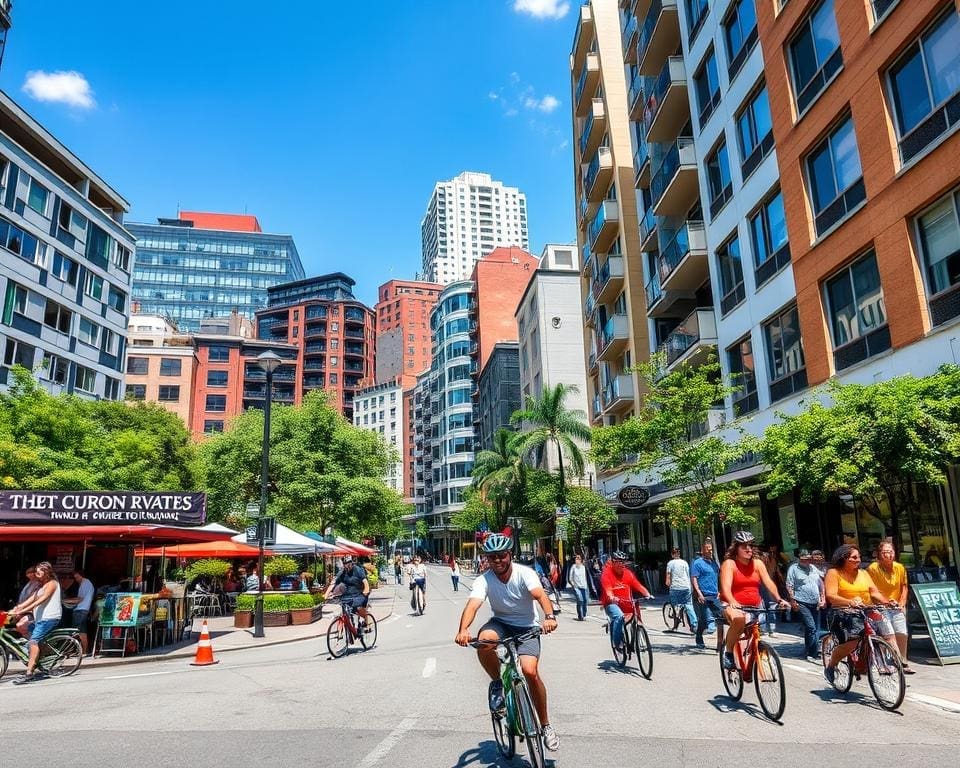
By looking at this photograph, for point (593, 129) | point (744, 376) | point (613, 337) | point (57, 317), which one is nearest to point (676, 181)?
point (744, 376)

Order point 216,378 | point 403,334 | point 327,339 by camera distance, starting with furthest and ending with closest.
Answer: point 403,334 → point 327,339 → point 216,378

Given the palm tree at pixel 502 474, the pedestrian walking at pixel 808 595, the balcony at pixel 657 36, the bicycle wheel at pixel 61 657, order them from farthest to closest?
the palm tree at pixel 502 474 → the balcony at pixel 657 36 → the bicycle wheel at pixel 61 657 → the pedestrian walking at pixel 808 595

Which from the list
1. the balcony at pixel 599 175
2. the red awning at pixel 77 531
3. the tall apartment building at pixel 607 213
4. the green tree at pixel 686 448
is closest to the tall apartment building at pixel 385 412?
the tall apartment building at pixel 607 213

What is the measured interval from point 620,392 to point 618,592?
23.3 metres

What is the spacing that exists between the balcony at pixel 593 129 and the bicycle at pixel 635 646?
3223 cm

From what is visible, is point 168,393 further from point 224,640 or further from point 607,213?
point 224,640

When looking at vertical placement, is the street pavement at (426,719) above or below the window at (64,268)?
below

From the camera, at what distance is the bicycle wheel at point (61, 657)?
12.1 m

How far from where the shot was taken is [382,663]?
40.9 ft

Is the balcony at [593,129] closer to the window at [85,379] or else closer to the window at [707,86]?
the window at [707,86]

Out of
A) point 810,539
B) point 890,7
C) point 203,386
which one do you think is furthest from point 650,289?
point 203,386

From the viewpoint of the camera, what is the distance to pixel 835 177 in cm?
1703

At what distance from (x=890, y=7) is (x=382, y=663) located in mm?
16072

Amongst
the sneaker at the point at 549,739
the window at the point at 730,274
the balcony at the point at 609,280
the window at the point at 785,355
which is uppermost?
the balcony at the point at 609,280
